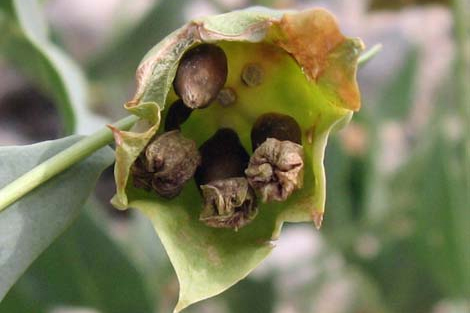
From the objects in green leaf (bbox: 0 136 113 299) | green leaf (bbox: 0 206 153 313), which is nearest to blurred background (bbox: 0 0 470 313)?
green leaf (bbox: 0 206 153 313)

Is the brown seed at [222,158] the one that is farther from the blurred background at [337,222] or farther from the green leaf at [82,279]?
the green leaf at [82,279]

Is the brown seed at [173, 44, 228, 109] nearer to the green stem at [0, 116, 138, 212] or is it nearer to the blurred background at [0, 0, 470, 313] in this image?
the green stem at [0, 116, 138, 212]

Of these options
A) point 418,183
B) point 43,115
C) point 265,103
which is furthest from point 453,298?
point 43,115

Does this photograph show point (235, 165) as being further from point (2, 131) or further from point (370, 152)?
point (2, 131)

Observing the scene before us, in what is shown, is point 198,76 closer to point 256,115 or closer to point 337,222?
point 256,115

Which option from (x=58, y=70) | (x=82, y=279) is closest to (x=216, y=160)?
(x=58, y=70)

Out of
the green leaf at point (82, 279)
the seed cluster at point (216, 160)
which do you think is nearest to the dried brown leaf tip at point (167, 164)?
the seed cluster at point (216, 160)
